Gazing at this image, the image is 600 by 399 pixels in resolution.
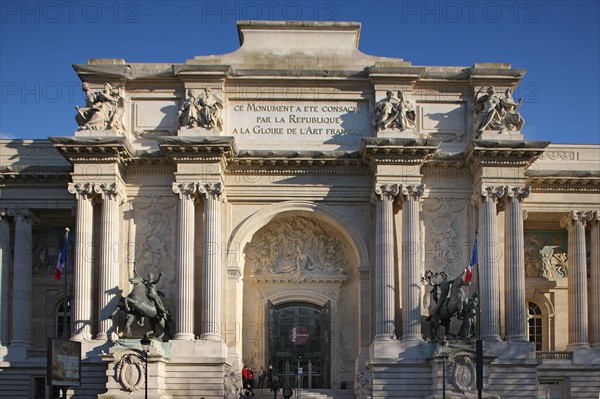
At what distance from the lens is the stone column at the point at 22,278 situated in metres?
42.4

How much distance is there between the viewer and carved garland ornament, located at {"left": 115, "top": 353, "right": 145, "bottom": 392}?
3716cm

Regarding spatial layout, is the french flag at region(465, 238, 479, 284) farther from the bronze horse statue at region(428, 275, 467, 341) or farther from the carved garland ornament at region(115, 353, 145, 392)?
the carved garland ornament at region(115, 353, 145, 392)

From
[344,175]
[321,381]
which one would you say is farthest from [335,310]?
[344,175]

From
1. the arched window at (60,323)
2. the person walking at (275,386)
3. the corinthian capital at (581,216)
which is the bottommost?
the person walking at (275,386)

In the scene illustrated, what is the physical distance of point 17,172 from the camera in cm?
4250

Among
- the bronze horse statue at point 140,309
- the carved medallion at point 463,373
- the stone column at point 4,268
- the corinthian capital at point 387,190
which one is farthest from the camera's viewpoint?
the stone column at point 4,268

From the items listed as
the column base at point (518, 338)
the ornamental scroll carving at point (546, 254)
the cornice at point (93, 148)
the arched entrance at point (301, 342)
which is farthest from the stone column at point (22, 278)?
the ornamental scroll carving at point (546, 254)

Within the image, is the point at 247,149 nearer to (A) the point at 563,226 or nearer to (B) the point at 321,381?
(B) the point at 321,381

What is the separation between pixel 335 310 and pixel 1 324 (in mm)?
14302

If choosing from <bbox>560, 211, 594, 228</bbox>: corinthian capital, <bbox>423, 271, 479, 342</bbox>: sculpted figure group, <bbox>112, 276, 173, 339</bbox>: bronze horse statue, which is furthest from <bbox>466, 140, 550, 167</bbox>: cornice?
<bbox>112, 276, 173, 339</bbox>: bronze horse statue

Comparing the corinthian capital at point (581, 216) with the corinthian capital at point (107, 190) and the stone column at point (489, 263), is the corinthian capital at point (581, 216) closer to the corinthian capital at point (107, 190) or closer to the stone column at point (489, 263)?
the stone column at point (489, 263)

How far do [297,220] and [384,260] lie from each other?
4.91 m

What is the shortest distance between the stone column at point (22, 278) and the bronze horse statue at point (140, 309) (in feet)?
18.9

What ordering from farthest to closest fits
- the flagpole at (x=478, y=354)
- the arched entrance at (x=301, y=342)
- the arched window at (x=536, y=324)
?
the arched window at (x=536, y=324)
the arched entrance at (x=301, y=342)
the flagpole at (x=478, y=354)
